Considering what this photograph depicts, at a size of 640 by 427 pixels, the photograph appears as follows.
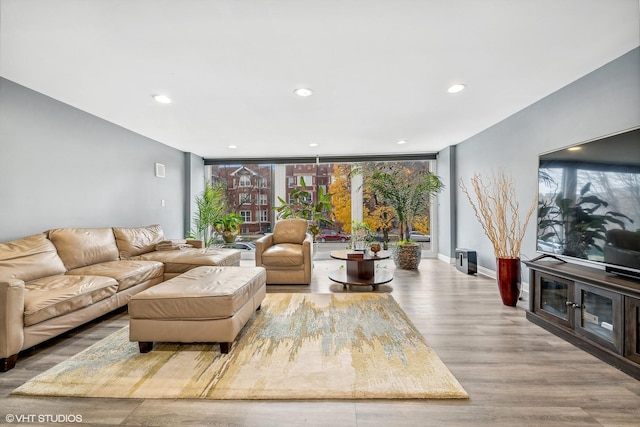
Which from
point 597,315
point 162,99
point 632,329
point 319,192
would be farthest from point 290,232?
point 632,329

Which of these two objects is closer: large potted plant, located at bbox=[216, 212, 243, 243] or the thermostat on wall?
the thermostat on wall

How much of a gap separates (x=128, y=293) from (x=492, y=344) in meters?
3.46

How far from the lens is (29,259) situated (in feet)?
8.30

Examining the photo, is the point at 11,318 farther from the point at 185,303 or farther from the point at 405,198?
the point at 405,198

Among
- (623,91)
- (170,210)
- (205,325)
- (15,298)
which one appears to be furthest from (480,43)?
(170,210)

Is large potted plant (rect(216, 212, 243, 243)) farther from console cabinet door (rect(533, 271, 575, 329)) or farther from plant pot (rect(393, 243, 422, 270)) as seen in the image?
console cabinet door (rect(533, 271, 575, 329))

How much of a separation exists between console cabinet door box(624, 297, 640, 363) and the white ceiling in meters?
1.86

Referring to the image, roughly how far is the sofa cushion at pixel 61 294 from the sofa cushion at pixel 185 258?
832mm

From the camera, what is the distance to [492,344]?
221cm

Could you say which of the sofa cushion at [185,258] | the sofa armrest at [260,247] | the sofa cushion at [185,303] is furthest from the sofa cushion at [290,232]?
the sofa cushion at [185,303]

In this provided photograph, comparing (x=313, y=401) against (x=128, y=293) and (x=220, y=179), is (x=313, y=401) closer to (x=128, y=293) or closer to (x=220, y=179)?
(x=128, y=293)

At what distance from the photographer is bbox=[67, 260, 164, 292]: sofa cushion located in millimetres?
2850

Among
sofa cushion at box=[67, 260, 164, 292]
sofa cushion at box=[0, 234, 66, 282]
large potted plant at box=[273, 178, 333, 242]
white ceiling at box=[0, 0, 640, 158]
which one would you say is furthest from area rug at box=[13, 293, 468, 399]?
large potted plant at box=[273, 178, 333, 242]

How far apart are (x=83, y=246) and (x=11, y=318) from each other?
139 cm
